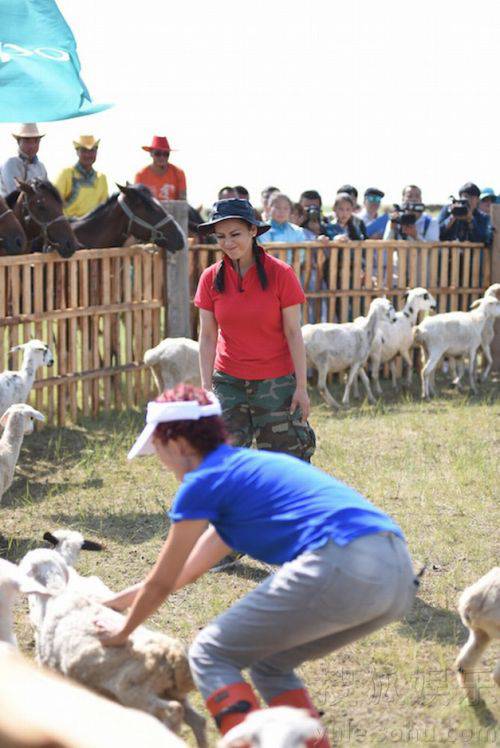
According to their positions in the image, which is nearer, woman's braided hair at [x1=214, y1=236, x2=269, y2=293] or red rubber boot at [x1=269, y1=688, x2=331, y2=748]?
red rubber boot at [x1=269, y1=688, x2=331, y2=748]

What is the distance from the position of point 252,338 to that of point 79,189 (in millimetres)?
7874

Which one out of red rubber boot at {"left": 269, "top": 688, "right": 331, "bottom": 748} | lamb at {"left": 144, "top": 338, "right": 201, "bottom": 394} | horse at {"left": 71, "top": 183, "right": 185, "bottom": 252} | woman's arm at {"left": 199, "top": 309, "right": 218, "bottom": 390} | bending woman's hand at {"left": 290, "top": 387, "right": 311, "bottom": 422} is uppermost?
horse at {"left": 71, "top": 183, "right": 185, "bottom": 252}

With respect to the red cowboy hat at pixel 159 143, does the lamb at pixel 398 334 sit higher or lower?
lower

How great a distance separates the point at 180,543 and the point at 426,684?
1.95m

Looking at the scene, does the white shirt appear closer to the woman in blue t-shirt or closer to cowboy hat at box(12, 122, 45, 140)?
cowboy hat at box(12, 122, 45, 140)

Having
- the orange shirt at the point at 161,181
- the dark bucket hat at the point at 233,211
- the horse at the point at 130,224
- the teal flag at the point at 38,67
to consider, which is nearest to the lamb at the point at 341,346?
the horse at the point at 130,224

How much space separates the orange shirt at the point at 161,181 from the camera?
45.8ft

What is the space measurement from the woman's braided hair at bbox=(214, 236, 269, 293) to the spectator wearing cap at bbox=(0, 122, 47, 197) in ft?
21.2

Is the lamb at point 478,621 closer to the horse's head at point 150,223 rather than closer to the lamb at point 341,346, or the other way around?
the lamb at point 341,346

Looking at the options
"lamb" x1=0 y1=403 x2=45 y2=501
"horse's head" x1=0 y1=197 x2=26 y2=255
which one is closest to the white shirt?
"horse's head" x1=0 y1=197 x2=26 y2=255

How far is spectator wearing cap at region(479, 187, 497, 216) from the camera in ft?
52.9

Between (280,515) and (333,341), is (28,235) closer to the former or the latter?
(333,341)

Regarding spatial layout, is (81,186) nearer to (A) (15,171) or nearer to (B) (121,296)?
(A) (15,171)

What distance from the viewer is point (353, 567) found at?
3826 mm
